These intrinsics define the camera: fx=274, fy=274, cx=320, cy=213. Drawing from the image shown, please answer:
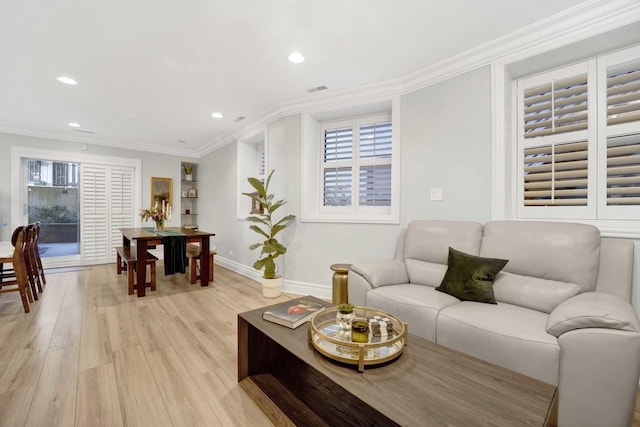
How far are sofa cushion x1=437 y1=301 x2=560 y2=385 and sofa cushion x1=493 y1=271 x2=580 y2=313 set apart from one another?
0.19 ft

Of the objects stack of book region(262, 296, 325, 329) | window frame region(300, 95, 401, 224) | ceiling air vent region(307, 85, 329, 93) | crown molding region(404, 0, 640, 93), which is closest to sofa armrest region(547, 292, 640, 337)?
stack of book region(262, 296, 325, 329)

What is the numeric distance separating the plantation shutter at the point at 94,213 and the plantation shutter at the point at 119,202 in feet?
0.31

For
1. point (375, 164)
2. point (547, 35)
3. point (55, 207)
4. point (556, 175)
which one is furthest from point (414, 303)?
point (55, 207)

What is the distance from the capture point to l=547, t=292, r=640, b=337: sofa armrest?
122cm

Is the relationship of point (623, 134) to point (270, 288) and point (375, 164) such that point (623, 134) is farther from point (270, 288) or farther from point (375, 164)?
point (270, 288)

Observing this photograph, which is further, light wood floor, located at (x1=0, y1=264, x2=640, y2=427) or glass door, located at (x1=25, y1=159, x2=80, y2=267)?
glass door, located at (x1=25, y1=159, x2=80, y2=267)

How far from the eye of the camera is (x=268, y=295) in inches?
133

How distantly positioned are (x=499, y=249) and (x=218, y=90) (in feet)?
10.7

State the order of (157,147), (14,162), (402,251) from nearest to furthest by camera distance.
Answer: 1. (402,251)
2. (14,162)
3. (157,147)

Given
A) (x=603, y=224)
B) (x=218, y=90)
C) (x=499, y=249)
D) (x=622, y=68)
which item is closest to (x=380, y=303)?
(x=499, y=249)

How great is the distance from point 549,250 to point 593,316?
668 millimetres

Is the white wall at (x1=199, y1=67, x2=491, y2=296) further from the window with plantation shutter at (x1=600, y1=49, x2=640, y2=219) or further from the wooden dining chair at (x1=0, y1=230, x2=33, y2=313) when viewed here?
the wooden dining chair at (x1=0, y1=230, x2=33, y2=313)

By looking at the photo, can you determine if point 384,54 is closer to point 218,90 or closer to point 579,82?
point 579,82

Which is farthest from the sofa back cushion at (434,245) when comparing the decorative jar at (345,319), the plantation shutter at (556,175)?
the decorative jar at (345,319)
